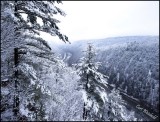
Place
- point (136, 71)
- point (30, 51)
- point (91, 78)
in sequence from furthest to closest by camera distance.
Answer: point (136, 71), point (91, 78), point (30, 51)

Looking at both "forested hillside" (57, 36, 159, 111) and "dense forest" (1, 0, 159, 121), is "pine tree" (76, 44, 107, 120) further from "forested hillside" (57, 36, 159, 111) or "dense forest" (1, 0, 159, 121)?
"forested hillside" (57, 36, 159, 111)

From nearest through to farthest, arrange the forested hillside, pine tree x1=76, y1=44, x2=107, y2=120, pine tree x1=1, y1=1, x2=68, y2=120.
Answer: pine tree x1=1, y1=1, x2=68, y2=120 < pine tree x1=76, y1=44, x2=107, y2=120 < the forested hillside

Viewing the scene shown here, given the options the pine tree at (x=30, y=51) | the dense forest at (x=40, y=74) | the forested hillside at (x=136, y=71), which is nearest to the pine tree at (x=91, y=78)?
the dense forest at (x=40, y=74)

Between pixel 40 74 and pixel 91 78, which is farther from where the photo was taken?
pixel 91 78

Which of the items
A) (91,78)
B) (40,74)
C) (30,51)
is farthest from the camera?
(91,78)

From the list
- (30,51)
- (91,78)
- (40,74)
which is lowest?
(91,78)

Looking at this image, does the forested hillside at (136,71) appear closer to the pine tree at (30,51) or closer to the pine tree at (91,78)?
the pine tree at (91,78)

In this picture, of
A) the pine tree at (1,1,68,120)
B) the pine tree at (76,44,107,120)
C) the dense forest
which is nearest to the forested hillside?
the pine tree at (76,44,107,120)

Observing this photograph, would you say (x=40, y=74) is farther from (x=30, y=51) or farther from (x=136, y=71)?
(x=136, y=71)

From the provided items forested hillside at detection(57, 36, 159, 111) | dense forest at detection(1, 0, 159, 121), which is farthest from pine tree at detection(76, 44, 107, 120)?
forested hillside at detection(57, 36, 159, 111)

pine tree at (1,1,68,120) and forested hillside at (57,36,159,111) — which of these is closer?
pine tree at (1,1,68,120)

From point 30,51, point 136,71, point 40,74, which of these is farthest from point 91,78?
point 136,71

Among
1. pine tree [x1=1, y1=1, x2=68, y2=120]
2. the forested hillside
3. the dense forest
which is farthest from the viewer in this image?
the forested hillside

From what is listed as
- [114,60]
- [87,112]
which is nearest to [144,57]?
[114,60]
